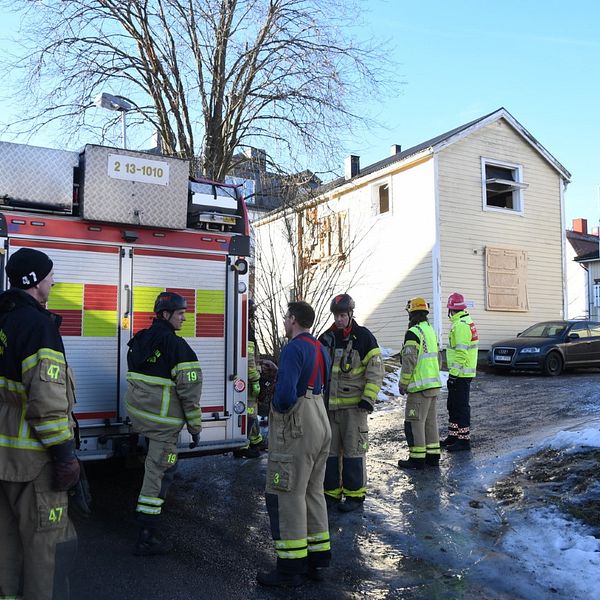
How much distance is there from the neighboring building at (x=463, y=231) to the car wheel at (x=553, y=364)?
3.05 m

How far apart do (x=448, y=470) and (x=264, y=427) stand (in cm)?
348

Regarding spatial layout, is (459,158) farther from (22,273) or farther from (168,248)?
(22,273)

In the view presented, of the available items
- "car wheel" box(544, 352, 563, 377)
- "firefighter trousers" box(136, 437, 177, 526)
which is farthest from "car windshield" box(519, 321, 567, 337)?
"firefighter trousers" box(136, 437, 177, 526)

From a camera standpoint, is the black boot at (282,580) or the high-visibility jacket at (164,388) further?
the high-visibility jacket at (164,388)

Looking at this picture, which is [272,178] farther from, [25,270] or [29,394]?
[29,394]

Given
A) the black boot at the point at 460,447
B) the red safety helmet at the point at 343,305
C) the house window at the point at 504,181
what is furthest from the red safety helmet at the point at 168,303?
the house window at the point at 504,181

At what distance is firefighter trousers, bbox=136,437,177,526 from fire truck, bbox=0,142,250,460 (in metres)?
0.59

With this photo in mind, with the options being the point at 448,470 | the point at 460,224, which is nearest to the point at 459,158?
the point at 460,224

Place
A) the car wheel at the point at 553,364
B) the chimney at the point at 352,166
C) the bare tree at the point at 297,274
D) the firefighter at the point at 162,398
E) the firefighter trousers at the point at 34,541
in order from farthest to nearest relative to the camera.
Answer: the chimney at the point at 352,166
the car wheel at the point at 553,364
the bare tree at the point at 297,274
the firefighter at the point at 162,398
the firefighter trousers at the point at 34,541

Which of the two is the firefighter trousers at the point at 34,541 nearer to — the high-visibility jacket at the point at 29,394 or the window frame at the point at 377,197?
the high-visibility jacket at the point at 29,394

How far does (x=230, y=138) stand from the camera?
14.4 metres

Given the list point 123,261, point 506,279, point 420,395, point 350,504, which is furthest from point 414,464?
point 506,279

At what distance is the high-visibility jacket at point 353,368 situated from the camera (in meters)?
5.83

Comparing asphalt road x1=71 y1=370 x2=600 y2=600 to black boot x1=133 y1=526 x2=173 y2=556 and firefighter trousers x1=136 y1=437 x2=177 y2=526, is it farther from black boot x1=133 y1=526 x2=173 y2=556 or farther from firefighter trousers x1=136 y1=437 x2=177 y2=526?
firefighter trousers x1=136 y1=437 x2=177 y2=526
